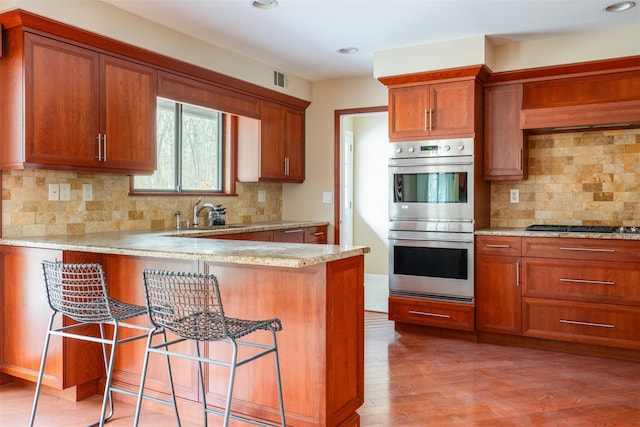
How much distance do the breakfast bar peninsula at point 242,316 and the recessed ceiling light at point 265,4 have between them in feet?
5.52

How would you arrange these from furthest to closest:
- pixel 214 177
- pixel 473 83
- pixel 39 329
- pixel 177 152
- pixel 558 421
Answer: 1. pixel 214 177
2. pixel 177 152
3. pixel 473 83
4. pixel 39 329
5. pixel 558 421

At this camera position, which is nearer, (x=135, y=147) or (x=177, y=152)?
(x=135, y=147)

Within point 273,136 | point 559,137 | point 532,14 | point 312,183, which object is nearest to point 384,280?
point 312,183

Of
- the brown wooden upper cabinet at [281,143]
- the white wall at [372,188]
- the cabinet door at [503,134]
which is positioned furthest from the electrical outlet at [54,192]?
the white wall at [372,188]

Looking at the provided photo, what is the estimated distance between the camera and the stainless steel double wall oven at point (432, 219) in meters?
4.18

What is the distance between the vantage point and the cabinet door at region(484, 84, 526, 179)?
425 cm

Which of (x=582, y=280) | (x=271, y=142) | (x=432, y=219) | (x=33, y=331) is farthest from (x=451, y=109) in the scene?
(x=33, y=331)

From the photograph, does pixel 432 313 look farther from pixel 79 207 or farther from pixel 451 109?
pixel 79 207

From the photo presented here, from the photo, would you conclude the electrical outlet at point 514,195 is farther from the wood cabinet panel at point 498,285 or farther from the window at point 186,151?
the window at point 186,151

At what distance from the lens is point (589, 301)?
376 cm

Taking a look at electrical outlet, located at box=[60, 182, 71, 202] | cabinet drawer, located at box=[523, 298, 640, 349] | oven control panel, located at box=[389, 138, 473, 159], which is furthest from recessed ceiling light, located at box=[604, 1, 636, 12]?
electrical outlet, located at box=[60, 182, 71, 202]

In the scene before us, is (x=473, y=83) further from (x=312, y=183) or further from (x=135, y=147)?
(x=135, y=147)

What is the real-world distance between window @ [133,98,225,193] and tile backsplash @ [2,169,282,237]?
0.43ft

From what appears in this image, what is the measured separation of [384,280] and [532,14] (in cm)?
398
